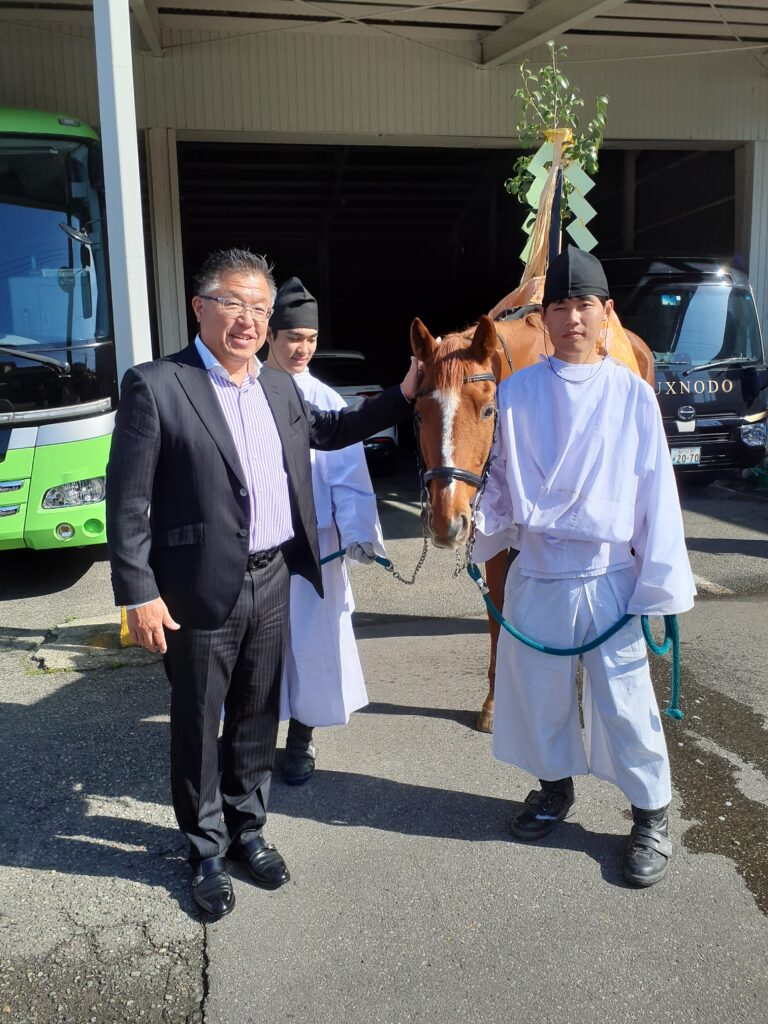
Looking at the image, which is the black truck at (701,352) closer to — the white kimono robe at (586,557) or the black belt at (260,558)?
Result: the white kimono robe at (586,557)

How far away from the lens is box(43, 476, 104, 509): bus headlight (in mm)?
6039

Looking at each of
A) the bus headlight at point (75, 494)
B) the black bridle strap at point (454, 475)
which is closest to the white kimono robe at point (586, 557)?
the black bridle strap at point (454, 475)

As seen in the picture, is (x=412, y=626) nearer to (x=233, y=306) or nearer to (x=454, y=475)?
(x=454, y=475)

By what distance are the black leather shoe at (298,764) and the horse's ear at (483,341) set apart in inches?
70.3

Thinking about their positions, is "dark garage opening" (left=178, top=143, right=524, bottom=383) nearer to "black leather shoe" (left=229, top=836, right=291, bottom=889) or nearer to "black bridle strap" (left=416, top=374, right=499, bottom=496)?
"black bridle strap" (left=416, top=374, right=499, bottom=496)

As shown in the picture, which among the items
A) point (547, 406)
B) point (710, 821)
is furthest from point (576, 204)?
point (710, 821)

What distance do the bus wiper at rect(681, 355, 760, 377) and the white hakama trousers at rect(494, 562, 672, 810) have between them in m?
6.87

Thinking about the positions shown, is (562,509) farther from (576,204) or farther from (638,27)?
(638,27)

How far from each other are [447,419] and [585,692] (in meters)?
1.08

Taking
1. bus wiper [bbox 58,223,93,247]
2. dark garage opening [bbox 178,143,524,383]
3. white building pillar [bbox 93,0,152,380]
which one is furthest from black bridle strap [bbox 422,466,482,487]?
dark garage opening [bbox 178,143,524,383]

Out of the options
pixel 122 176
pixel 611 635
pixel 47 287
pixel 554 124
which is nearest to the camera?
pixel 611 635

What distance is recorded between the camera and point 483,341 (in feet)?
9.90

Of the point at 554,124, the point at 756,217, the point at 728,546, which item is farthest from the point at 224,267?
the point at 756,217

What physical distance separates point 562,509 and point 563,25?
8.06 meters
